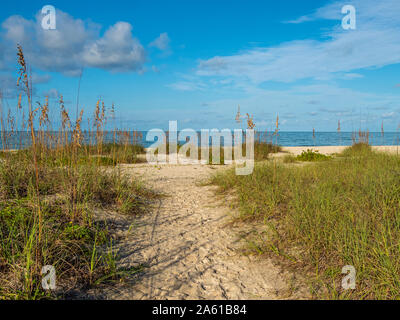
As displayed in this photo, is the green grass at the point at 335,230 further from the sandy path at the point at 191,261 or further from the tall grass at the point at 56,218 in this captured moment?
the tall grass at the point at 56,218

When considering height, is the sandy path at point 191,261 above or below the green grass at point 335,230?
below

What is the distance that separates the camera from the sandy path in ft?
8.24

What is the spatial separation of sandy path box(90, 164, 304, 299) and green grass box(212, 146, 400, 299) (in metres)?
0.32

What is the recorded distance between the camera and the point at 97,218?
383 centimetres

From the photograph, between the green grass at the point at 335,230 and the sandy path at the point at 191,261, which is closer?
the green grass at the point at 335,230

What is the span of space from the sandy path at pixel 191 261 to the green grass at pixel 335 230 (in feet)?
1.03

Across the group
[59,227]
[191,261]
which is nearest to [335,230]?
[191,261]

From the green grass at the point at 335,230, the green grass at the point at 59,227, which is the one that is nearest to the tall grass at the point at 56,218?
the green grass at the point at 59,227

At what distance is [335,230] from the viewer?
2.81m

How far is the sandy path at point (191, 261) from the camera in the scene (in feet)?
8.24

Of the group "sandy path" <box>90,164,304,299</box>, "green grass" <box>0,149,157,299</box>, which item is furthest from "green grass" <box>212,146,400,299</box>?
"green grass" <box>0,149,157,299</box>

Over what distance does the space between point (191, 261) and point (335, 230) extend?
5.23 ft
